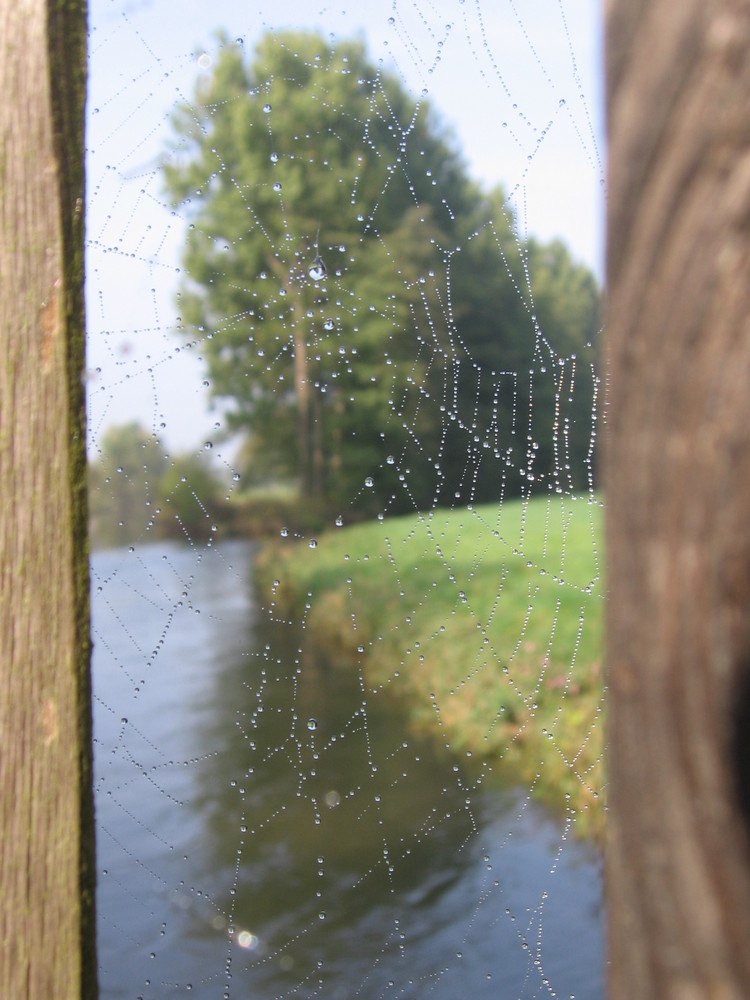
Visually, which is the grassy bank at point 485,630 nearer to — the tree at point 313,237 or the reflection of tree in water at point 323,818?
the reflection of tree in water at point 323,818

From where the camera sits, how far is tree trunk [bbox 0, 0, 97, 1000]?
72 centimetres

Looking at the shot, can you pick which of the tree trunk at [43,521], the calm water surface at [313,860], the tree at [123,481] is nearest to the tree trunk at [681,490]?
the tree trunk at [43,521]

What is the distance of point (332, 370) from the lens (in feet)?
15.7

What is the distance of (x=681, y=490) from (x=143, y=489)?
25.0ft

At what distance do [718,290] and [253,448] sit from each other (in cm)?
786

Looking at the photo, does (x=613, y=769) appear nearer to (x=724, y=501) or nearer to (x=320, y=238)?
(x=724, y=501)

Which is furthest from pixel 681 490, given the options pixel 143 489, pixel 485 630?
pixel 143 489

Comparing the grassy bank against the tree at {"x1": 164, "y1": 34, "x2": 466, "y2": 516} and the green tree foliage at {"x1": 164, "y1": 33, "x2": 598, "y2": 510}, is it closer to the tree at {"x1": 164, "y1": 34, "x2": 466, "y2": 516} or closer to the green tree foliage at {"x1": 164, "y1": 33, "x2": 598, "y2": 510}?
the green tree foliage at {"x1": 164, "y1": 33, "x2": 598, "y2": 510}

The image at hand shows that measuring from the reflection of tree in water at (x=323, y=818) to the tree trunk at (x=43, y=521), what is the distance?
A: 3180 millimetres

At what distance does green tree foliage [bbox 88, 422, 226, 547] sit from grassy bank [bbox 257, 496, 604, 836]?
2.99 ft

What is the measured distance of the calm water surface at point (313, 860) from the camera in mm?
3439

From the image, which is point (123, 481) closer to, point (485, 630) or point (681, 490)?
point (485, 630)

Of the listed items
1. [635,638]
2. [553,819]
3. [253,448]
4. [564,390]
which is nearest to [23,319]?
[635,638]

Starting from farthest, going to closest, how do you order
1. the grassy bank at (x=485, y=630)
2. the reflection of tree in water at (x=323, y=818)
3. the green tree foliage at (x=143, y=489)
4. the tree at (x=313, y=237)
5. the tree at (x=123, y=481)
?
the grassy bank at (x=485, y=630), the reflection of tree in water at (x=323, y=818), the tree at (x=313, y=237), the green tree foliage at (x=143, y=489), the tree at (x=123, y=481)
